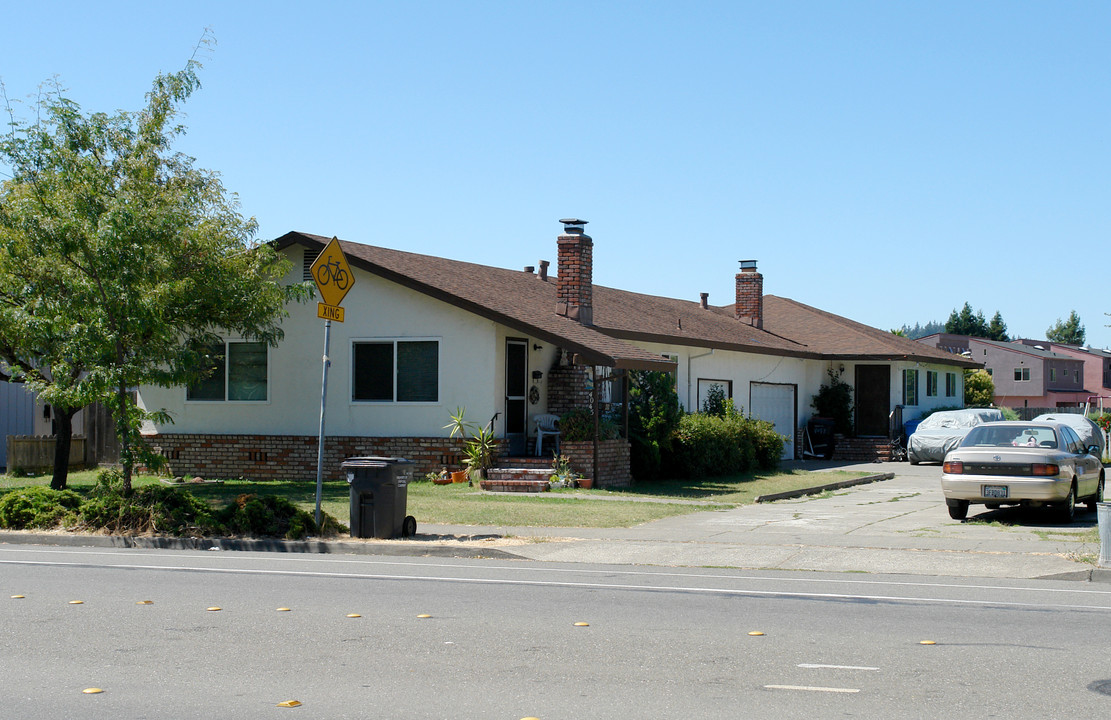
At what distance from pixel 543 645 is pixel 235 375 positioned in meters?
18.1

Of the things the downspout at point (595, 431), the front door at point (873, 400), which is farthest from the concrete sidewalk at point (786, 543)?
the front door at point (873, 400)

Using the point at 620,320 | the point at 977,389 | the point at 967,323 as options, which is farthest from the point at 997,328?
the point at 620,320

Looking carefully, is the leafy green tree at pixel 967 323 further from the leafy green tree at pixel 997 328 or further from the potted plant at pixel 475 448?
the potted plant at pixel 475 448

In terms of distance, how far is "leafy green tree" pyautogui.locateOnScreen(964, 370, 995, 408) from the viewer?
4869cm

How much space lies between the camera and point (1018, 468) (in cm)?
1544

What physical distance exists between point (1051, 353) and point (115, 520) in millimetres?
80699

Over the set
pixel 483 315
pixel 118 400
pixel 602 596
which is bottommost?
pixel 602 596

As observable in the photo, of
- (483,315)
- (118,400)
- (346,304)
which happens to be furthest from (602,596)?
(346,304)

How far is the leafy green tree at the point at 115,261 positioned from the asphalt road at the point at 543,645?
466 centimetres

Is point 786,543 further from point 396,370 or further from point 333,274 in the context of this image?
point 396,370

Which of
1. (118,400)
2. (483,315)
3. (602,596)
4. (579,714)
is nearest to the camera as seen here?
(579,714)

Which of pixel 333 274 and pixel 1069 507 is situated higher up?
pixel 333 274

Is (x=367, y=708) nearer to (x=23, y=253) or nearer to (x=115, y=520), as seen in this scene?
(x=115, y=520)

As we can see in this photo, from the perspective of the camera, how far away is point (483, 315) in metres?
21.3
